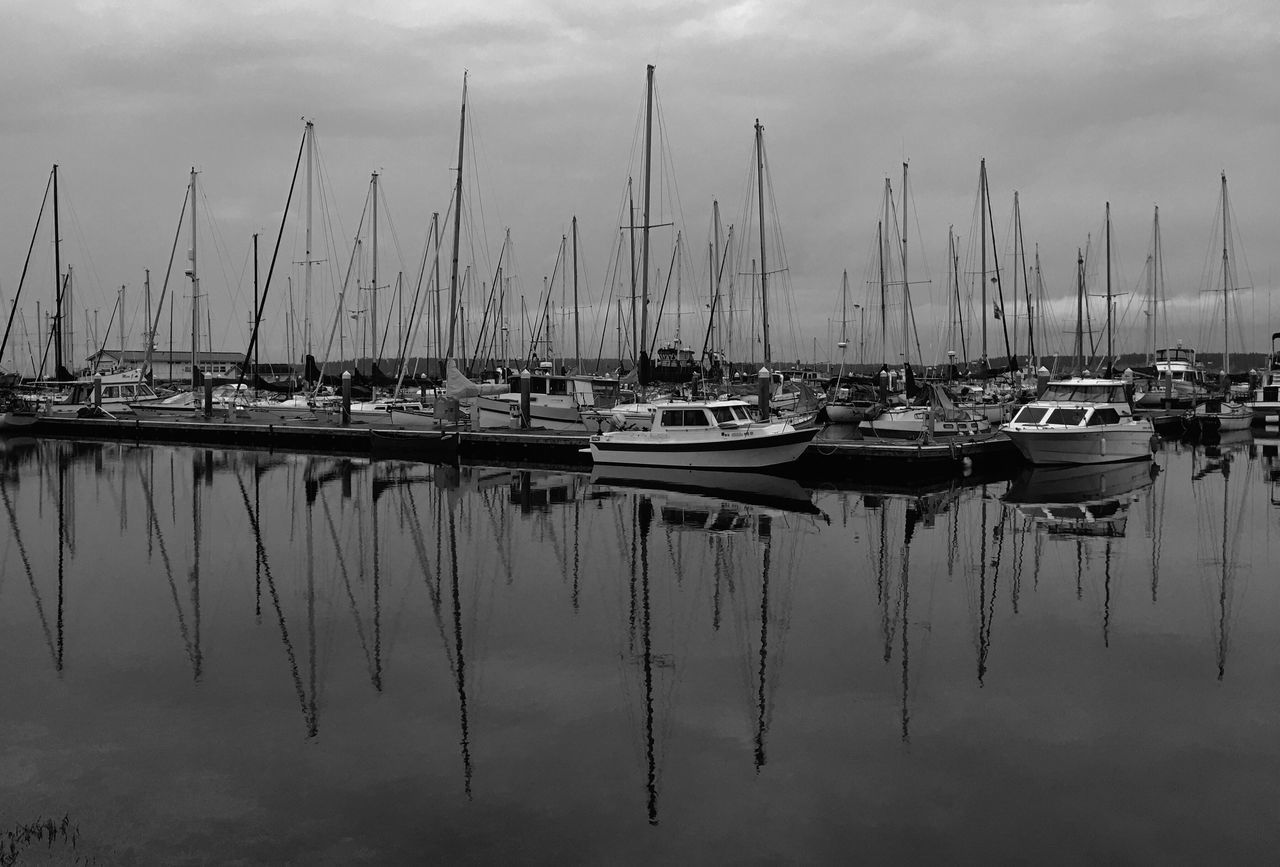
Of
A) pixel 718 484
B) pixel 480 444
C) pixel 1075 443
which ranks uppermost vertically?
pixel 480 444

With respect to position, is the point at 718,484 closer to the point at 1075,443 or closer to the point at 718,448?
the point at 718,448

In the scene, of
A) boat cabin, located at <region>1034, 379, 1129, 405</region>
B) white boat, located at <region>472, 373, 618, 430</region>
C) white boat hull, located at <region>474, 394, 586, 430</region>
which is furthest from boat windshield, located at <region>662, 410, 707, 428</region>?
boat cabin, located at <region>1034, 379, 1129, 405</region>

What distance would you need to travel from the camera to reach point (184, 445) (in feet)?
150

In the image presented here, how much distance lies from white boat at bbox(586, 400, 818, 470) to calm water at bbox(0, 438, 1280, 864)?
8.58m

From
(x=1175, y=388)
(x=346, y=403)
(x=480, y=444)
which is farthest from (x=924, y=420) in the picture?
(x=1175, y=388)

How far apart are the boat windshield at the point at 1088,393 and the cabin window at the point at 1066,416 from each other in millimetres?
2630

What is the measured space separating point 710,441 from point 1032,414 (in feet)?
37.9

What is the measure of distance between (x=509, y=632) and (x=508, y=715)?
3.20 metres

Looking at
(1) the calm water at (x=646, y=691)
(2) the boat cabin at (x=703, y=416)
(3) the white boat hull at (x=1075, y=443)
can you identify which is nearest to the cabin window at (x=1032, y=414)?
(3) the white boat hull at (x=1075, y=443)

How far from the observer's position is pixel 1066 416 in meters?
33.6

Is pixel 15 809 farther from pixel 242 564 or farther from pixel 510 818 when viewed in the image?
pixel 242 564

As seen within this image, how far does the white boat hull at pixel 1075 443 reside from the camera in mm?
32781

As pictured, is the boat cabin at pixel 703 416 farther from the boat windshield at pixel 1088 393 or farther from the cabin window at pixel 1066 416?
the boat windshield at pixel 1088 393

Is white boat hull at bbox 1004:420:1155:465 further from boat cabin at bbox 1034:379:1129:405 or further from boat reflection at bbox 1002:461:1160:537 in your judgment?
boat cabin at bbox 1034:379:1129:405
